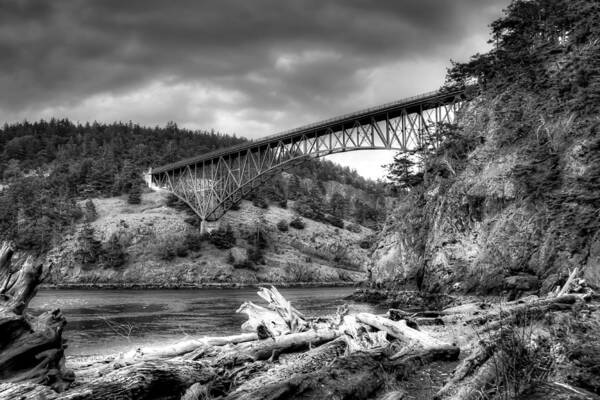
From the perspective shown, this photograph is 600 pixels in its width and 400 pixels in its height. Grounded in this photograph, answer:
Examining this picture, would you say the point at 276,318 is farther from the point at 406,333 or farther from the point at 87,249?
the point at 87,249

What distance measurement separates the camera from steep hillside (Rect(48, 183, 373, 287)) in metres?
68.8

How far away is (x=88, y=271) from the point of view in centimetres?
6856

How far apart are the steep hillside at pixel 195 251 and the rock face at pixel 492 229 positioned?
3965cm

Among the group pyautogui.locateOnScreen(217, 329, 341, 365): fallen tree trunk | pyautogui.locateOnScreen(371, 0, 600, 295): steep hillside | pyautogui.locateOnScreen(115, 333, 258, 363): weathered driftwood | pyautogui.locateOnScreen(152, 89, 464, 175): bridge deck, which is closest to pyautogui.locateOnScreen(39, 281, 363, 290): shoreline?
pyautogui.locateOnScreen(152, 89, 464, 175): bridge deck

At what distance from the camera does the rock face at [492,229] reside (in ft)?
60.6

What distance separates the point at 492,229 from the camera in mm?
24484

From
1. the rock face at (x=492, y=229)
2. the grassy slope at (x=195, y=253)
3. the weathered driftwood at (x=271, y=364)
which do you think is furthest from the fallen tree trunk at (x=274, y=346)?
the grassy slope at (x=195, y=253)

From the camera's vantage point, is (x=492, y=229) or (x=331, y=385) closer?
(x=331, y=385)

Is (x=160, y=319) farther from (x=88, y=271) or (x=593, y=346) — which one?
(x=88, y=271)

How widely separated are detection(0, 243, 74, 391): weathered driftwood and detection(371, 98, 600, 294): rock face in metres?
16.3

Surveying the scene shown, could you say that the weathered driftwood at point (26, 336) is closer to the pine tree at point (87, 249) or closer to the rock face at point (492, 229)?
the rock face at point (492, 229)

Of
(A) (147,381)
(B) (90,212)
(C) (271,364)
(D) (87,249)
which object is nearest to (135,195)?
(B) (90,212)

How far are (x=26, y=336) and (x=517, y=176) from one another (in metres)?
23.5

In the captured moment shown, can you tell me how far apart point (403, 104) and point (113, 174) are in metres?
77.4
